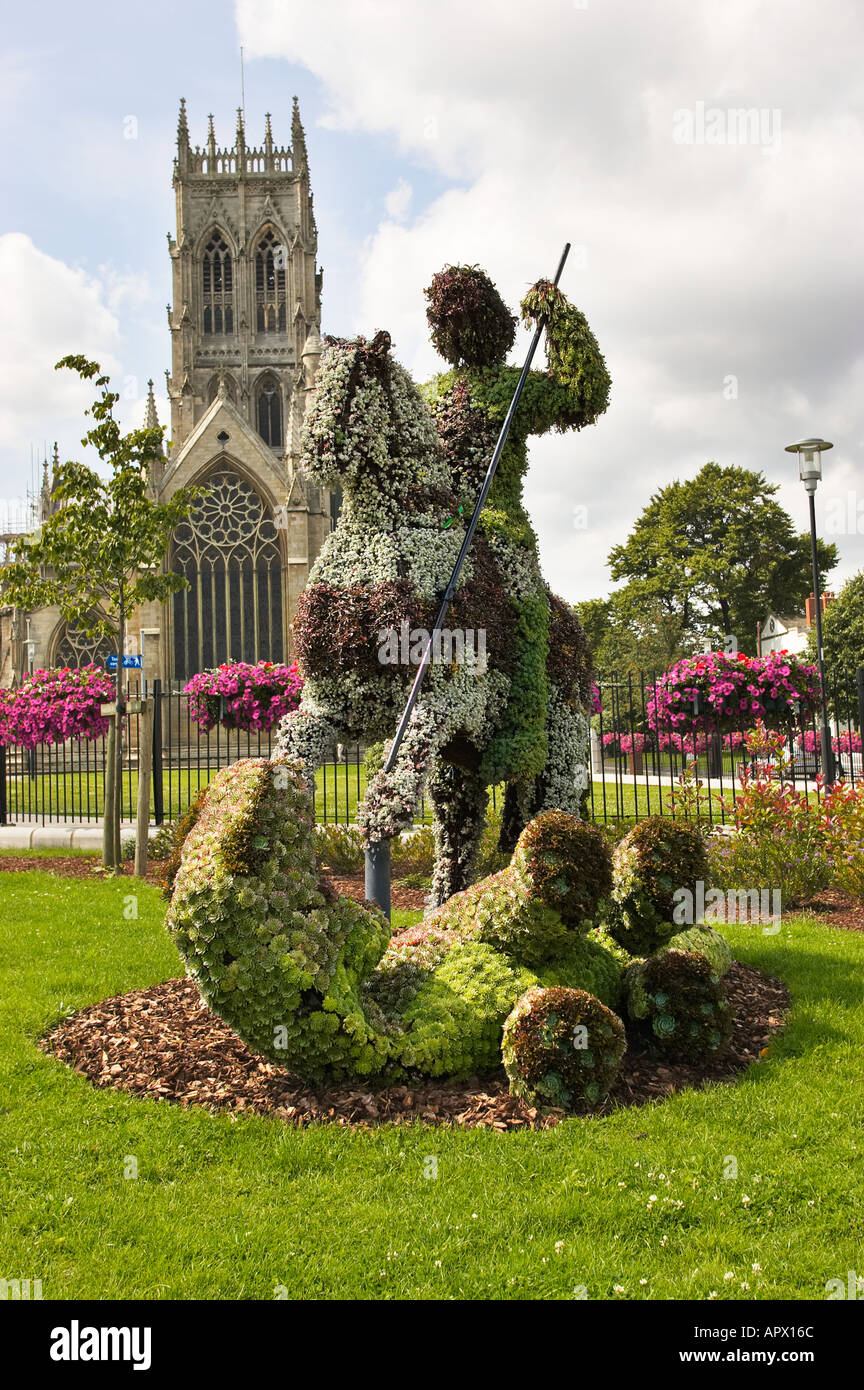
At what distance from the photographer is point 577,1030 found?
12.1 feet

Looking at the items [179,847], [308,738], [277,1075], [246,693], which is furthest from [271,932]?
[246,693]

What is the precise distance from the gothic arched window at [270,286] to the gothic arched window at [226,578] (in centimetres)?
1680

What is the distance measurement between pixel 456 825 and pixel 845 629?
33.1 meters

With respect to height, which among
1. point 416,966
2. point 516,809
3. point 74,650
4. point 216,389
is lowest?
point 416,966

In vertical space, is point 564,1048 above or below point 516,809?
below

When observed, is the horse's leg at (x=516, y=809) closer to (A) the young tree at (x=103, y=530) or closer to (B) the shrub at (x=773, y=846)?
(B) the shrub at (x=773, y=846)

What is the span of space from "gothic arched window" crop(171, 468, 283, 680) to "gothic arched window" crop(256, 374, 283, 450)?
43.5 feet

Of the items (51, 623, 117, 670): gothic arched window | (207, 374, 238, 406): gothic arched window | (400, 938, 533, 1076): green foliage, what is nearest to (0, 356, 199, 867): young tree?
(400, 938, 533, 1076): green foliage

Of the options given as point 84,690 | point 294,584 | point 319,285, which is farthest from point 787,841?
point 319,285

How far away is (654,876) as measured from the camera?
4.59m

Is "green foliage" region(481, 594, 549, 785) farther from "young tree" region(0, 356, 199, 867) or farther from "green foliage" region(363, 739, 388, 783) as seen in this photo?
"young tree" region(0, 356, 199, 867)

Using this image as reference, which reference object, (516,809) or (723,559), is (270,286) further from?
(516,809)

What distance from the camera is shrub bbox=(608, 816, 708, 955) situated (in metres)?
4.58
